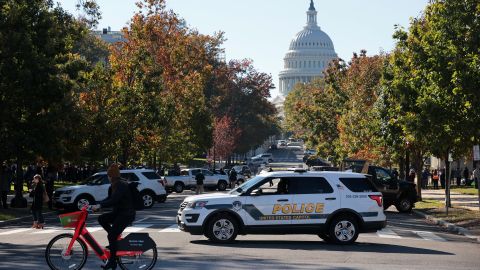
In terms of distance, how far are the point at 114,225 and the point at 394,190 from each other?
1006 inches

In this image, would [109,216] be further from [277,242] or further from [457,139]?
[457,139]

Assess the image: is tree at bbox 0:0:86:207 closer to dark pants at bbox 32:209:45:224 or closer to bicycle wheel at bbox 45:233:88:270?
dark pants at bbox 32:209:45:224

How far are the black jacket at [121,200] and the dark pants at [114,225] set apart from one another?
3.1 inches

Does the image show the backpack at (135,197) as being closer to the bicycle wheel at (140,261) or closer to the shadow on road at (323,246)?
the bicycle wheel at (140,261)

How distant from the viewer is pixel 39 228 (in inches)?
1093

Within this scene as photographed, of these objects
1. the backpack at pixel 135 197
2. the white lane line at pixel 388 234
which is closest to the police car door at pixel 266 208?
the white lane line at pixel 388 234

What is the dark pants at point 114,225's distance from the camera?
14859mm

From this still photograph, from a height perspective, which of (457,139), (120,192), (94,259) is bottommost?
(94,259)

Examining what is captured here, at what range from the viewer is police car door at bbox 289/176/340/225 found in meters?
21.6

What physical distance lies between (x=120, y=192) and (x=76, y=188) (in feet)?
74.0

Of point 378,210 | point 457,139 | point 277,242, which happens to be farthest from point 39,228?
point 457,139

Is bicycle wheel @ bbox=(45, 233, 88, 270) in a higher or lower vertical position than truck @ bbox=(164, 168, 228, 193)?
lower

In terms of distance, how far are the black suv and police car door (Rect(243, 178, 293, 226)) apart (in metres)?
17.7

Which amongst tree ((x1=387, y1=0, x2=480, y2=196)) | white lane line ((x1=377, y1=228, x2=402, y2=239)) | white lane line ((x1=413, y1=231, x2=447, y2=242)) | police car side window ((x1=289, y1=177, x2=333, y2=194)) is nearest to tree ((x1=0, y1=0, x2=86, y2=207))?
tree ((x1=387, y1=0, x2=480, y2=196))
